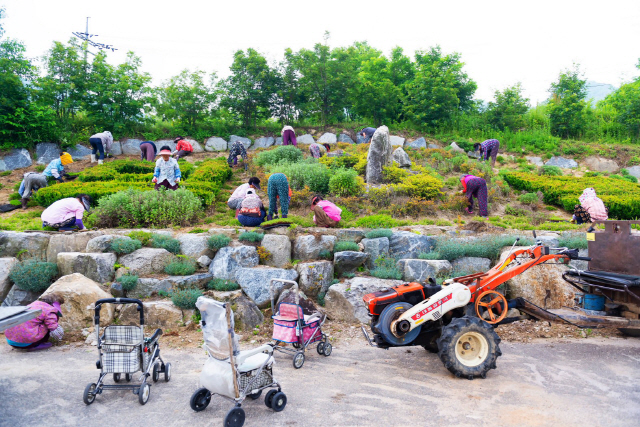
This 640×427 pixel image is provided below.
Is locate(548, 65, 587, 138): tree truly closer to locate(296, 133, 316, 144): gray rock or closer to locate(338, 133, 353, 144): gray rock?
locate(338, 133, 353, 144): gray rock

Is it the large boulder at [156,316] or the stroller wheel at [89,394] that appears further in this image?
the large boulder at [156,316]

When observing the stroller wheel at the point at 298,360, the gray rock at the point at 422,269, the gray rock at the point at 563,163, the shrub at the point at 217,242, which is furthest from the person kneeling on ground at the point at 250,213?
the gray rock at the point at 563,163

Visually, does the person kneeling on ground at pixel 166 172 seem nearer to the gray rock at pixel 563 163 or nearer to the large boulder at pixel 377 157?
the large boulder at pixel 377 157

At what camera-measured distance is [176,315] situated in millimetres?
7094

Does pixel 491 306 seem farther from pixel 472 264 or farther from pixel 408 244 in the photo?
pixel 408 244

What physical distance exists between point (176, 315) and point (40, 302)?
2.09m

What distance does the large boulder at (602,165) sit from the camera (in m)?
20.1

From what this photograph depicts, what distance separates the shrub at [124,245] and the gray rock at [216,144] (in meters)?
14.8

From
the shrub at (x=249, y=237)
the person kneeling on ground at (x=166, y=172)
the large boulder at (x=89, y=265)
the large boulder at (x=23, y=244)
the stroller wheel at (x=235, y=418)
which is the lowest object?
the stroller wheel at (x=235, y=418)

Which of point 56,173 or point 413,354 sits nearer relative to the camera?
point 413,354

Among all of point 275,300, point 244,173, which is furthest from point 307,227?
→ point 244,173

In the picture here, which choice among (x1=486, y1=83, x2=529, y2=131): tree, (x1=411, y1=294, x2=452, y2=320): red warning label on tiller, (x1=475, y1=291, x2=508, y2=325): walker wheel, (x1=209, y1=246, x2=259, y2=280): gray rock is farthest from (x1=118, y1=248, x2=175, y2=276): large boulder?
(x1=486, y1=83, x2=529, y2=131): tree

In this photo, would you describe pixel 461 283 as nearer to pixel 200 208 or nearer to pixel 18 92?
pixel 200 208

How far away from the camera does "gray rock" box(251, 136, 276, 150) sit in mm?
23109
